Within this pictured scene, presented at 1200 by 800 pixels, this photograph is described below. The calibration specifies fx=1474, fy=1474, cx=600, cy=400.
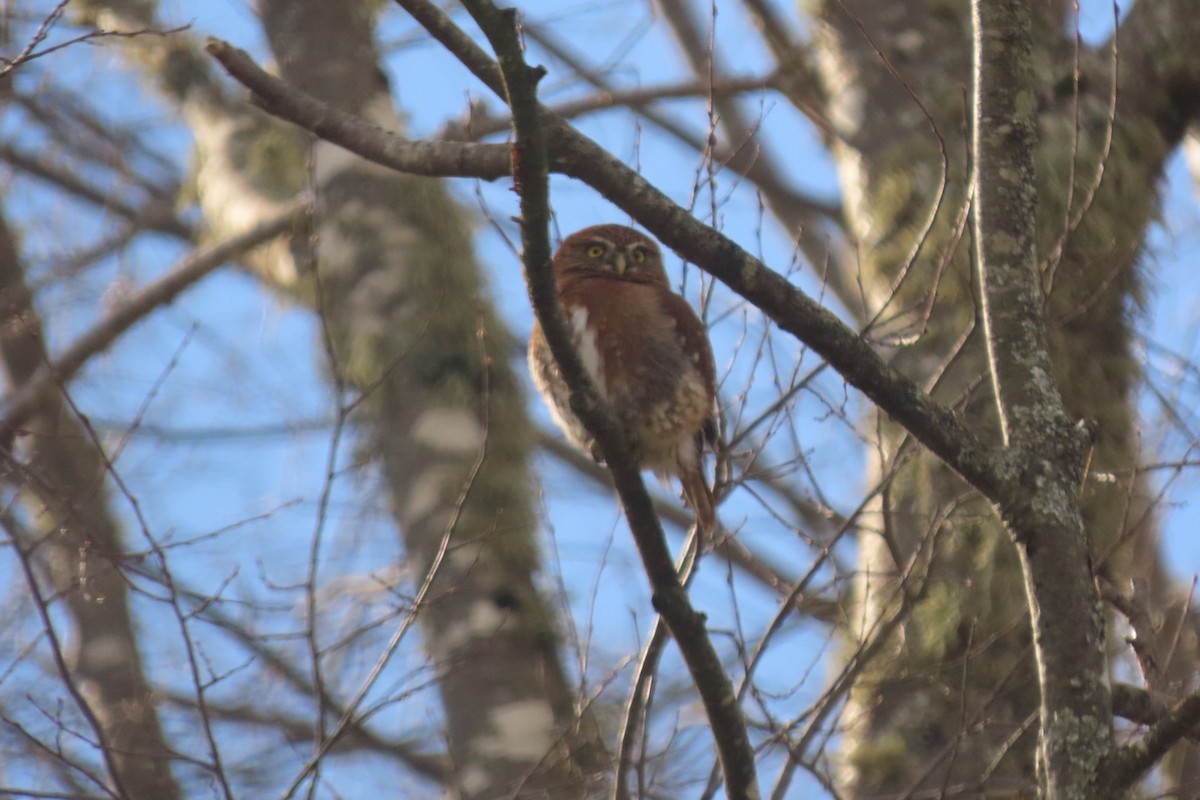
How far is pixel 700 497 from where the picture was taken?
14.5ft

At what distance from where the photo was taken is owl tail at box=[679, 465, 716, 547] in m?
4.12

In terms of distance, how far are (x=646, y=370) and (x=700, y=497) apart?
423 mm

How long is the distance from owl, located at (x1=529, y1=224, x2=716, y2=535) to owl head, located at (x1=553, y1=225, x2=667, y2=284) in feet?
0.07

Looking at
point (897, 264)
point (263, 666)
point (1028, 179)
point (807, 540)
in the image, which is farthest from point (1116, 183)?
point (263, 666)

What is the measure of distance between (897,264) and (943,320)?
465mm

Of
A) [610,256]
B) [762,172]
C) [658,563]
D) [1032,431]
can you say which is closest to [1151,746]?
[1032,431]

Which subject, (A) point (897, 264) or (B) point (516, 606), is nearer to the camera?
(B) point (516, 606)

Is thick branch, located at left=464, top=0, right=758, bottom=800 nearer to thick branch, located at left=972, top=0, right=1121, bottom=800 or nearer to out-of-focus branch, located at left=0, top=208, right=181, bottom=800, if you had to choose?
thick branch, located at left=972, top=0, right=1121, bottom=800

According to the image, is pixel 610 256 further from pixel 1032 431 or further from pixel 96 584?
pixel 96 584

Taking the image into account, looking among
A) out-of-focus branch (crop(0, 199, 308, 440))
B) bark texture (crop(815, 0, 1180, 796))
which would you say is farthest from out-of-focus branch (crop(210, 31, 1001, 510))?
out-of-focus branch (crop(0, 199, 308, 440))

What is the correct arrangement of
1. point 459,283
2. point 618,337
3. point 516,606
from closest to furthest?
1. point 618,337
2. point 516,606
3. point 459,283

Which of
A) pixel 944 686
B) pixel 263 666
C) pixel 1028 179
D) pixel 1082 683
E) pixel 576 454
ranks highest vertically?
pixel 576 454

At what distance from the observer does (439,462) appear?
563 cm

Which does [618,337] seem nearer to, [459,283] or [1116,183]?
[459,283]
